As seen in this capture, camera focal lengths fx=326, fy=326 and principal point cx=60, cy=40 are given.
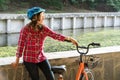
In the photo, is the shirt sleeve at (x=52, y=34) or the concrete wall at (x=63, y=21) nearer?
the shirt sleeve at (x=52, y=34)

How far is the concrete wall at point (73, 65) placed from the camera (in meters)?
4.57

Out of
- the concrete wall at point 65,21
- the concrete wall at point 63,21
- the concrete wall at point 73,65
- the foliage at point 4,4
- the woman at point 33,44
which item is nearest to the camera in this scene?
the woman at point 33,44

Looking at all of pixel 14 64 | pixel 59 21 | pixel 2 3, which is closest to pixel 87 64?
pixel 14 64

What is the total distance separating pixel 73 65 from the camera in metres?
5.09

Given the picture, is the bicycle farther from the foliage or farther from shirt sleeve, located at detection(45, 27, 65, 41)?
the foliage

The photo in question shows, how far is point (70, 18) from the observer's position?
1244 inches

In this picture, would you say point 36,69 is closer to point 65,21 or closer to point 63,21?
point 63,21

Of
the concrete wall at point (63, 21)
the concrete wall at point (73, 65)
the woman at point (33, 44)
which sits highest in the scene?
the woman at point (33, 44)

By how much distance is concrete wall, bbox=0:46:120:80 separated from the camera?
15.0 feet

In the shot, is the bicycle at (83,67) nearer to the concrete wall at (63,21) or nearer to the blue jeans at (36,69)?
the blue jeans at (36,69)

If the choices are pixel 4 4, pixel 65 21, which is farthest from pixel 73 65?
pixel 4 4

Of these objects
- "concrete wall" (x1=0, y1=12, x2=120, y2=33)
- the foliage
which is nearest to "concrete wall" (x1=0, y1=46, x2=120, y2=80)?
"concrete wall" (x1=0, y1=12, x2=120, y2=33)

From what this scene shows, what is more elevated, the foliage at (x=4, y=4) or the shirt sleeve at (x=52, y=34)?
the shirt sleeve at (x=52, y=34)

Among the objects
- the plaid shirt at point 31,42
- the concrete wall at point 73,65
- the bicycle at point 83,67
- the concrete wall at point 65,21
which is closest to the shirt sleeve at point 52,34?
the plaid shirt at point 31,42
